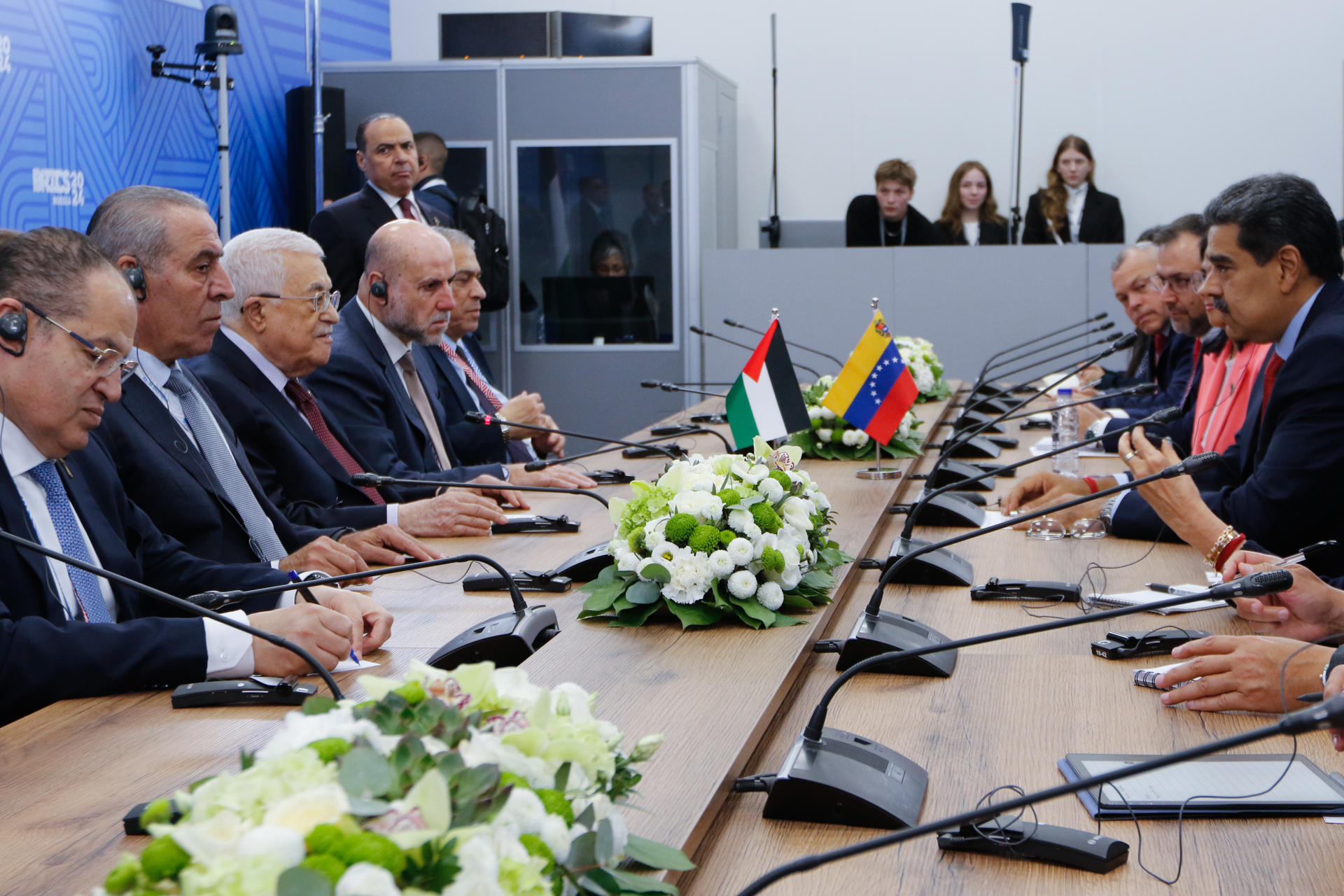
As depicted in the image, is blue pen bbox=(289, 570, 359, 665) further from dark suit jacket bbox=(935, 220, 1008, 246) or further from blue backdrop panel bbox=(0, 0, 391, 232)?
dark suit jacket bbox=(935, 220, 1008, 246)

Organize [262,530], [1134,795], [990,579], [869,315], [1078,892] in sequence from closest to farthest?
[1078,892] → [1134,795] → [990,579] → [262,530] → [869,315]

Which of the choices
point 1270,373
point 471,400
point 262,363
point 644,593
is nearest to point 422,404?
point 471,400

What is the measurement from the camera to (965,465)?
3.33m

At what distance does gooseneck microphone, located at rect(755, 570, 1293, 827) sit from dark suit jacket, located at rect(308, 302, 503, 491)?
6.68 feet

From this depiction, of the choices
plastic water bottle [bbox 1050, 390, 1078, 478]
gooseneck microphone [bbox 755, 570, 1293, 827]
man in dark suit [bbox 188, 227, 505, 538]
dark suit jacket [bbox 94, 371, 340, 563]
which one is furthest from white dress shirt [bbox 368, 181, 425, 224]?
gooseneck microphone [bbox 755, 570, 1293, 827]

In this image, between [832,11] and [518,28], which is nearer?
[518,28]

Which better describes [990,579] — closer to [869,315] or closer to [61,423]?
[61,423]

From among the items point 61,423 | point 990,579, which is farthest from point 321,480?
point 990,579

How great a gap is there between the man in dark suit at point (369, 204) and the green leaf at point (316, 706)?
186 inches

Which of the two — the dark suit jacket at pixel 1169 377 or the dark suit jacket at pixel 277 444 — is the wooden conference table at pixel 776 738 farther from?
the dark suit jacket at pixel 1169 377

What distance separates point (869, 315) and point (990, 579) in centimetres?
491

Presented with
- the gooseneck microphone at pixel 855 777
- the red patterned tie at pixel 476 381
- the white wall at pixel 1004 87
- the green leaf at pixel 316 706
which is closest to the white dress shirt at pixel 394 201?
the red patterned tie at pixel 476 381

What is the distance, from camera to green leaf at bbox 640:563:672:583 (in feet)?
6.00

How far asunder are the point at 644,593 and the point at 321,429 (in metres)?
1.52
